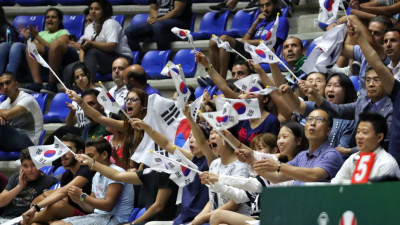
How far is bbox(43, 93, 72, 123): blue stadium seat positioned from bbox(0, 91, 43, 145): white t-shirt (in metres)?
0.46

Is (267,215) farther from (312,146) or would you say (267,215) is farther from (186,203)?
(186,203)

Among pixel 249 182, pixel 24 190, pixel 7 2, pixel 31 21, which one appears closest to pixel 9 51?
pixel 31 21

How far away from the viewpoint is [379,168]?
5.63 meters

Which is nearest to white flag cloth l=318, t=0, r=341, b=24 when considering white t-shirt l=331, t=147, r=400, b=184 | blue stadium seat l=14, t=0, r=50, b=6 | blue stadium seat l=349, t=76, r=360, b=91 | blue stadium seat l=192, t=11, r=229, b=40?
blue stadium seat l=349, t=76, r=360, b=91

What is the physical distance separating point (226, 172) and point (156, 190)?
122 centimetres

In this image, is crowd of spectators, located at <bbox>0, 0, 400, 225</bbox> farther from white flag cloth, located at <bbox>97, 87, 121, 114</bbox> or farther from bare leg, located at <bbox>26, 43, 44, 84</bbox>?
white flag cloth, located at <bbox>97, 87, 121, 114</bbox>

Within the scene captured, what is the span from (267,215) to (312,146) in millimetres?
2339

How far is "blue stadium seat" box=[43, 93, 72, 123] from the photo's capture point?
34.3 ft

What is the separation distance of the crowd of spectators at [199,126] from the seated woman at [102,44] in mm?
13

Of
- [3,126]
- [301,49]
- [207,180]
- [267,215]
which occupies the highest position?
[301,49]

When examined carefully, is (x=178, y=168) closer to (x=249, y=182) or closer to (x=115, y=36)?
(x=249, y=182)

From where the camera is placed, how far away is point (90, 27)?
10891 mm

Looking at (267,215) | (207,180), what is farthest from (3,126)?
(267,215)

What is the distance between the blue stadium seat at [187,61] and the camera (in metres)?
10.2
